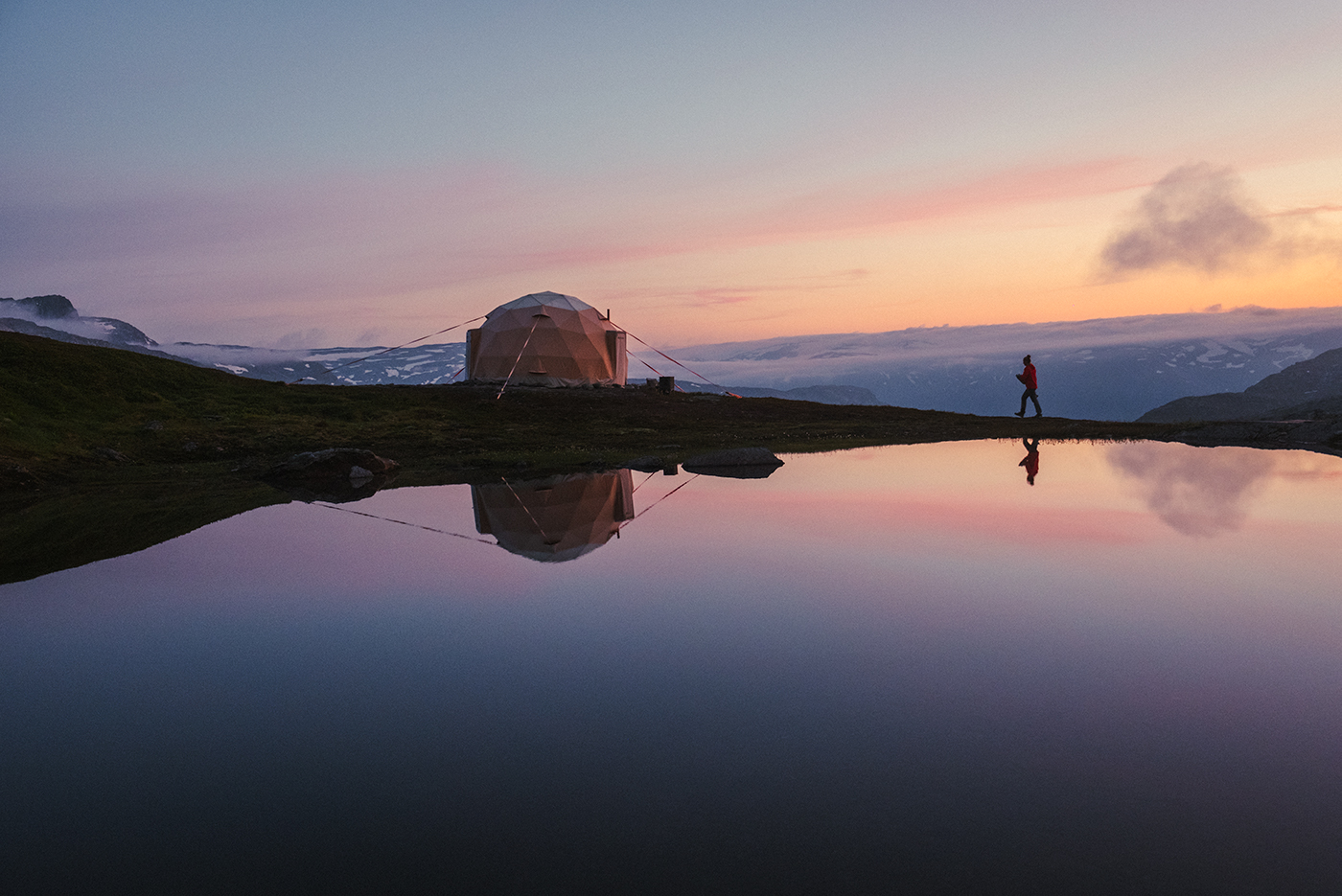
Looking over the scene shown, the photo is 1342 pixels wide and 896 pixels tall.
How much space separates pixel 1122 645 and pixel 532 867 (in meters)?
6.47

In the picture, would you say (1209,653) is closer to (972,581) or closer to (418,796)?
(972,581)

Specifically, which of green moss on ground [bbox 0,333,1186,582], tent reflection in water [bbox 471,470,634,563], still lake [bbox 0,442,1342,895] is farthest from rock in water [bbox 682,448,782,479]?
still lake [bbox 0,442,1342,895]

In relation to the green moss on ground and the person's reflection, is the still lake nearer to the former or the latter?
the green moss on ground

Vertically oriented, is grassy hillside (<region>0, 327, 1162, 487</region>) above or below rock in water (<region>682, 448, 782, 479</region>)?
above

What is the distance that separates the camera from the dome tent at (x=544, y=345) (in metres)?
58.0

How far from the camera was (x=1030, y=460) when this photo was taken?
94.1 feet

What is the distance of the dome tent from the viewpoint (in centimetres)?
5797

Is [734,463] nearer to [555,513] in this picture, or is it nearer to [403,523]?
[555,513]

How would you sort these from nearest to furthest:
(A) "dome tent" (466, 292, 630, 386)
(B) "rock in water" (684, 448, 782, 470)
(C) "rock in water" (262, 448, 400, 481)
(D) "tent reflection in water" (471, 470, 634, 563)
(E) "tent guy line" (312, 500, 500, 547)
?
(D) "tent reflection in water" (471, 470, 634, 563)
(E) "tent guy line" (312, 500, 500, 547)
(C) "rock in water" (262, 448, 400, 481)
(B) "rock in water" (684, 448, 782, 470)
(A) "dome tent" (466, 292, 630, 386)

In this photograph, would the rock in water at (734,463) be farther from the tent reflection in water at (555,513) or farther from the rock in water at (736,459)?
the tent reflection in water at (555,513)

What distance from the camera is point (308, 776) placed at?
19.5ft

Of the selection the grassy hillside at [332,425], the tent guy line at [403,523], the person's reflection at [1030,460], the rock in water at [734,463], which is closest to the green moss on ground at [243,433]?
the grassy hillside at [332,425]

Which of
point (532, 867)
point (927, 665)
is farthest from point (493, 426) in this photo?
point (532, 867)

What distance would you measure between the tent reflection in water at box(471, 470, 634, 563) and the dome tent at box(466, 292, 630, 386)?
33.8 metres
